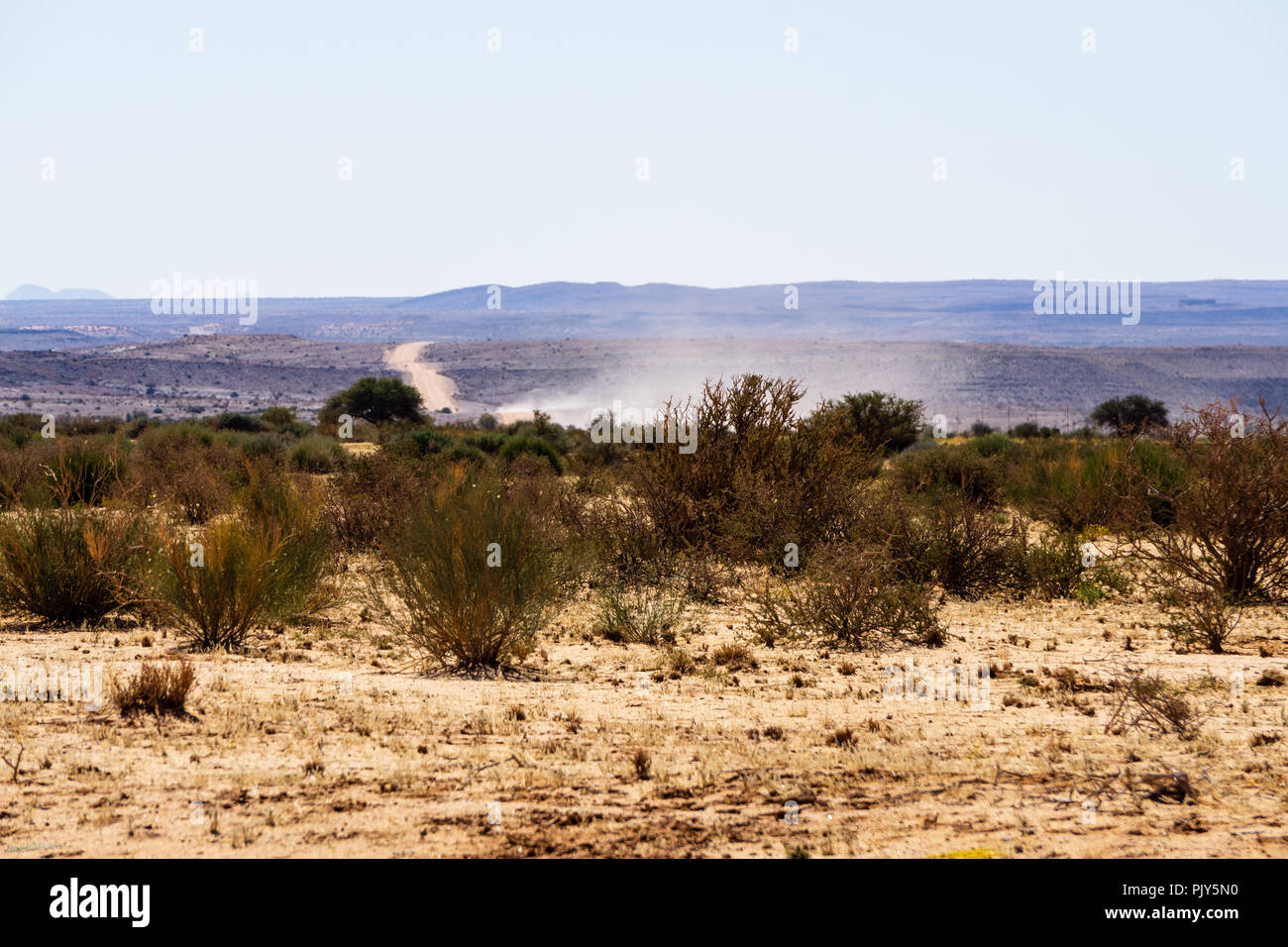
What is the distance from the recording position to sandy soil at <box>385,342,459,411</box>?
276 ft

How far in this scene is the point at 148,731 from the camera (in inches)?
278

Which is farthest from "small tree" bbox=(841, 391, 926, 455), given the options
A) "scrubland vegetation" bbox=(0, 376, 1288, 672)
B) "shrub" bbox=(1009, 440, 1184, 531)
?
"scrubland vegetation" bbox=(0, 376, 1288, 672)

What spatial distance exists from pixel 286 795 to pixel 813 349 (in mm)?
104709

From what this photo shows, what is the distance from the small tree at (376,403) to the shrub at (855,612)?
34195 mm

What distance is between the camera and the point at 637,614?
11641 mm

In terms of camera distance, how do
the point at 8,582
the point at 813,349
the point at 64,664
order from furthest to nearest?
the point at 813,349 < the point at 8,582 < the point at 64,664

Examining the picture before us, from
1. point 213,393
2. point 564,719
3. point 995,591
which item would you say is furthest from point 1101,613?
point 213,393

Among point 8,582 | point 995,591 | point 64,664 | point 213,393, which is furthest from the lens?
point 213,393

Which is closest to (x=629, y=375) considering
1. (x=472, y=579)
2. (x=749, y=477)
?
(x=749, y=477)

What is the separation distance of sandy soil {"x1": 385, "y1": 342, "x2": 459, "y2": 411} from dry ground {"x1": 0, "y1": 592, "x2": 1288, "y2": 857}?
214 ft

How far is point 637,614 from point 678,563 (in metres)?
2.83

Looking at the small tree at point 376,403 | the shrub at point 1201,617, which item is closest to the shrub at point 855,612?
the shrub at point 1201,617

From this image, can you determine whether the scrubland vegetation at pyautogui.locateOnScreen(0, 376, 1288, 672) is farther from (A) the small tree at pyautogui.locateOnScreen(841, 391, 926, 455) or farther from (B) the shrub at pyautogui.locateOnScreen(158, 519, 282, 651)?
(A) the small tree at pyautogui.locateOnScreen(841, 391, 926, 455)
